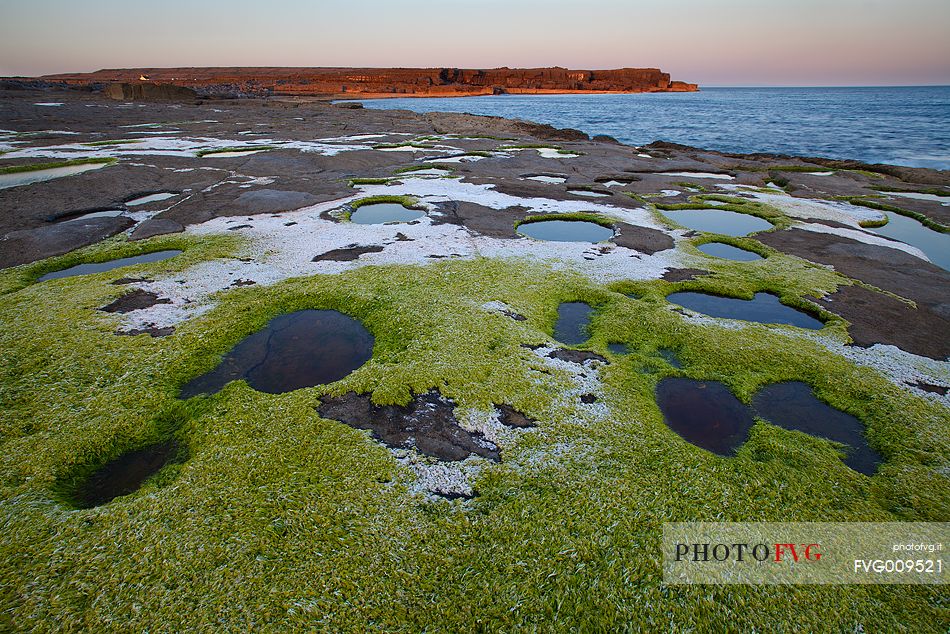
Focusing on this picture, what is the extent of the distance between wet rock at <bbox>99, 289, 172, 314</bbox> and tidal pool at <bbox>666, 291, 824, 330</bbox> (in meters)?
9.07

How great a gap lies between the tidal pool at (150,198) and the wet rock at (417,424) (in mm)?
12993

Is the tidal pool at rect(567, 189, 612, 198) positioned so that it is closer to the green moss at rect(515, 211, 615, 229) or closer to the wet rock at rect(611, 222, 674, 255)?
the green moss at rect(515, 211, 615, 229)

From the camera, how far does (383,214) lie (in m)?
13.0

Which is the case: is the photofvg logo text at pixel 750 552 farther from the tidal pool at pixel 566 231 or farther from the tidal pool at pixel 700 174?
the tidal pool at pixel 700 174

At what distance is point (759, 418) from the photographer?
16.9 ft

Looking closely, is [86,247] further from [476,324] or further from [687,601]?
[687,601]

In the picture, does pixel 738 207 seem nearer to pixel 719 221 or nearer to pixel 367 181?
pixel 719 221

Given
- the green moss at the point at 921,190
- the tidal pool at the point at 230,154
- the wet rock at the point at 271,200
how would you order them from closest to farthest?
the wet rock at the point at 271,200, the green moss at the point at 921,190, the tidal pool at the point at 230,154

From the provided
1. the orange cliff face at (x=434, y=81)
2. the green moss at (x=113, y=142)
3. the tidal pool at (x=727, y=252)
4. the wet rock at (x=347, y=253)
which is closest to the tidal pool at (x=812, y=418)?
the tidal pool at (x=727, y=252)

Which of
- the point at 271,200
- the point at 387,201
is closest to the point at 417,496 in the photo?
the point at 387,201

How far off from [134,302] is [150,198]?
361 inches

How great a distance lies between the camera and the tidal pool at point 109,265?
28.6 feet

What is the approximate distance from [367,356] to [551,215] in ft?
28.4

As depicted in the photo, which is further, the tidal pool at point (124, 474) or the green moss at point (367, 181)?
the green moss at point (367, 181)
